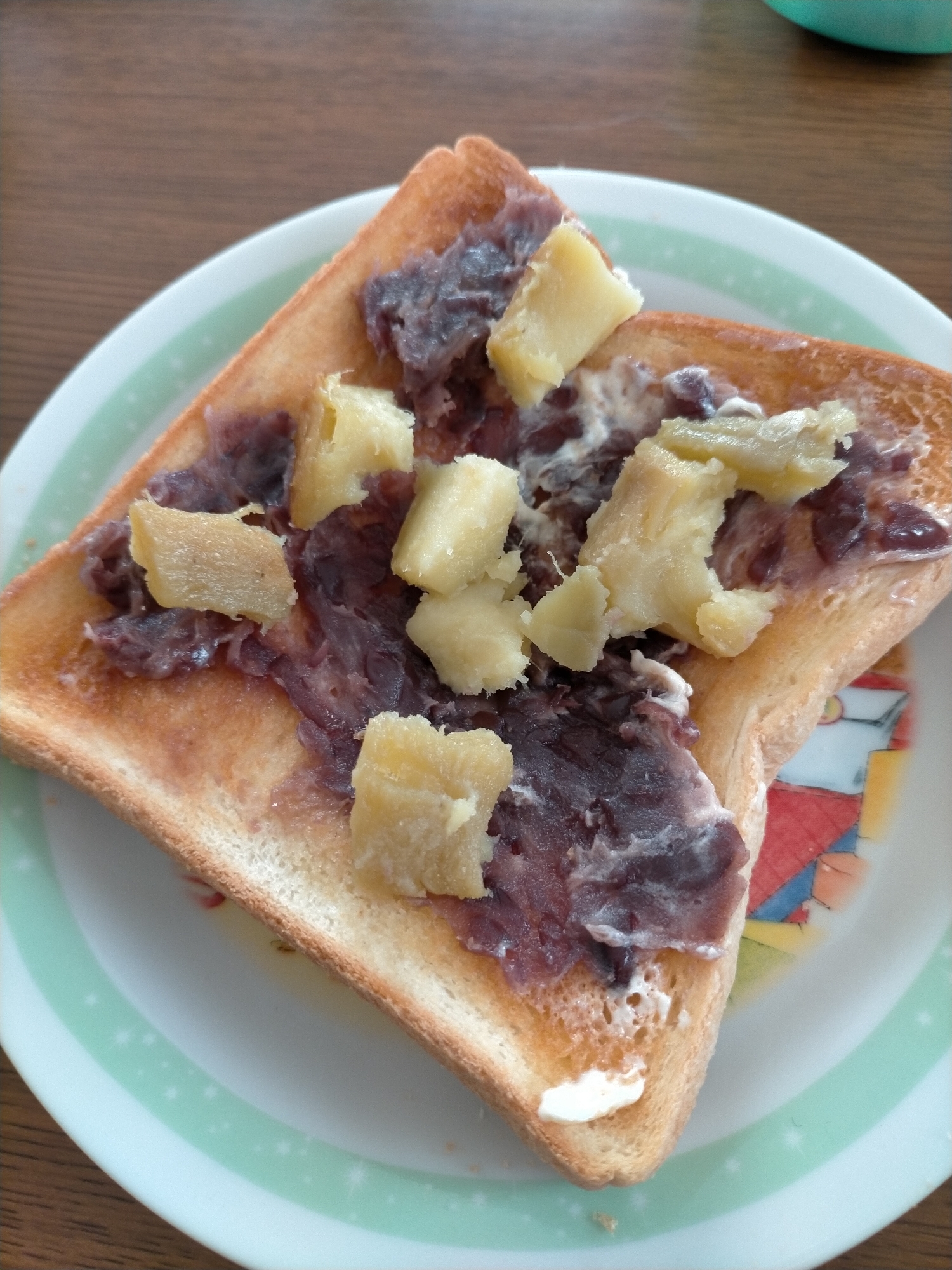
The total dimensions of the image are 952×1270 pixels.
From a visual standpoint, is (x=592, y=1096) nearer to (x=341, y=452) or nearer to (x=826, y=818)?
(x=826, y=818)

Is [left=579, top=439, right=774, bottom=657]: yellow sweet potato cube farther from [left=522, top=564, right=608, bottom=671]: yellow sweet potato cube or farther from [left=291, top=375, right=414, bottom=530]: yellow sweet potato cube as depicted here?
[left=291, top=375, right=414, bottom=530]: yellow sweet potato cube

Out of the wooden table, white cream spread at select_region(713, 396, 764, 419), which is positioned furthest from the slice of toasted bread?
the wooden table

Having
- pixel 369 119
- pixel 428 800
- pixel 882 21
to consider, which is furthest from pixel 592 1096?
pixel 882 21

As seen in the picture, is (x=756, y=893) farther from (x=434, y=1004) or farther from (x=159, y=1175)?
(x=159, y=1175)

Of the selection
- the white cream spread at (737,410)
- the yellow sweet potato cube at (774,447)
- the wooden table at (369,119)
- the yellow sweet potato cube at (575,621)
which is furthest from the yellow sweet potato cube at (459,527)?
the wooden table at (369,119)

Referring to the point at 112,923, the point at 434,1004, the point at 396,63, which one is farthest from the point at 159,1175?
the point at 396,63

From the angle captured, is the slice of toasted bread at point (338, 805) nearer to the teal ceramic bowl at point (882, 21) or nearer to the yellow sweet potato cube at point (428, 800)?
the yellow sweet potato cube at point (428, 800)
